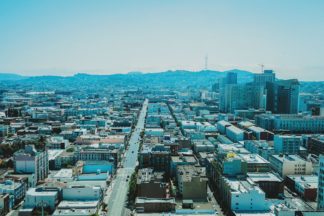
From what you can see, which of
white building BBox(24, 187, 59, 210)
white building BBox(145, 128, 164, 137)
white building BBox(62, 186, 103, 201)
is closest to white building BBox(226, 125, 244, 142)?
white building BBox(145, 128, 164, 137)

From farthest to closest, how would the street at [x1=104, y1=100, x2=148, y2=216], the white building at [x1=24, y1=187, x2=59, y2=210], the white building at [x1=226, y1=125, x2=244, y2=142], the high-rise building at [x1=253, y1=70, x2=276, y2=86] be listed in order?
the high-rise building at [x1=253, y1=70, x2=276, y2=86], the white building at [x1=226, y1=125, x2=244, y2=142], the street at [x1=104, y1=100, x2=148, y2=216], the white building at [x1=24, y1=187, x2=59, y2=210]

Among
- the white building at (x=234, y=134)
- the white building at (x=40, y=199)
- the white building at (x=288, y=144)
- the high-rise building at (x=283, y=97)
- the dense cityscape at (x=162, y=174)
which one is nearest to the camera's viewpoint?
the dense cityscape at (x=162, y=174)

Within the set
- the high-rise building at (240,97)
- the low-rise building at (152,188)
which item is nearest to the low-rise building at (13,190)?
the low-rise building at (152,188)

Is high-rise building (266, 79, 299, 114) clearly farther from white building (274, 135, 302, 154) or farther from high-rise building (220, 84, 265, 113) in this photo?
white building (274, 135, 302, 154)

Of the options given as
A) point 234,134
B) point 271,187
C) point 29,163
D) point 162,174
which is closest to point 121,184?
point 162,174

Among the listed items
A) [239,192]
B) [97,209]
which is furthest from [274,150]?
[97,209]

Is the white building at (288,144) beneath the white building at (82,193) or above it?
above

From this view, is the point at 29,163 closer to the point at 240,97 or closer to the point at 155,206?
the point at 155,206

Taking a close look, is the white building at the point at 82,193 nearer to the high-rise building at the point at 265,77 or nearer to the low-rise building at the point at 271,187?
the low-rise building at the point at 271,187
